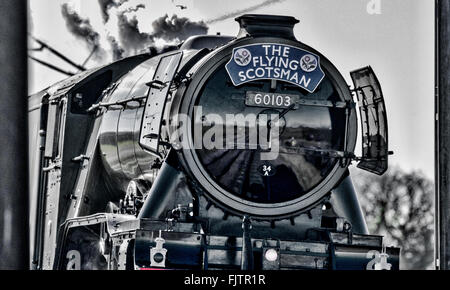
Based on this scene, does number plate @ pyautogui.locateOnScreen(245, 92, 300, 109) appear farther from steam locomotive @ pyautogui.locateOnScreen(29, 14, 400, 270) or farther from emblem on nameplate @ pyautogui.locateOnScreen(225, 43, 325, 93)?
emblem on nameplate @ pyautogui.locateOnScreen(225, 43, 325, 93)

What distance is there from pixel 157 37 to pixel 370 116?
15.3 feet

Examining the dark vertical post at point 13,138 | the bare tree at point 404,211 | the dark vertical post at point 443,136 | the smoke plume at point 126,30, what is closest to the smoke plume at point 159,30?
the smoke plume at point 126,30

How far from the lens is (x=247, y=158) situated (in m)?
8.19

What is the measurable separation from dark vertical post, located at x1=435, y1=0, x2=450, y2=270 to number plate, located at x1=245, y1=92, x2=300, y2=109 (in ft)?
3.98

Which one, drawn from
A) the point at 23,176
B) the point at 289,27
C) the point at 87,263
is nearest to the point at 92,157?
the point at 87,263

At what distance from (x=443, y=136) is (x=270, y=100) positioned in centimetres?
144

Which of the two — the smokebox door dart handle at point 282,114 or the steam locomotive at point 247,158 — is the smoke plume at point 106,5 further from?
the smokebox door dart handle at point 282,114

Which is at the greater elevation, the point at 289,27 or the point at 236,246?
the point at 289,27

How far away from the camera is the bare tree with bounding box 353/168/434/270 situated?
17.2 metres

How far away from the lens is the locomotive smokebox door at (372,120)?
850cm

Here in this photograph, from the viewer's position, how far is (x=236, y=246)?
7953 millimetres

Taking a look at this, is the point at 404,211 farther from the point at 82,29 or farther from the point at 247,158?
the point at 247,158

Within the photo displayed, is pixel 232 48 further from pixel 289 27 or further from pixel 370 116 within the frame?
pixel 370 116

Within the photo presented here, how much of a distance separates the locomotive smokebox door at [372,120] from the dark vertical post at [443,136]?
0.86 m
